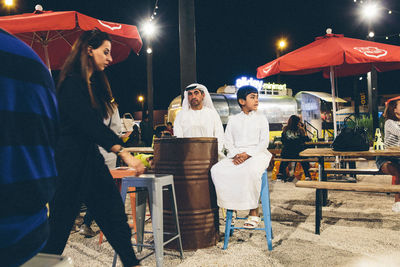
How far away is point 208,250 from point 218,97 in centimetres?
1374

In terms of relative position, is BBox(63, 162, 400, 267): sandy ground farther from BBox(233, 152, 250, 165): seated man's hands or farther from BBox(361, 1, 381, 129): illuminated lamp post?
BBox(361, 1, 381, 129): illuminated lamp post

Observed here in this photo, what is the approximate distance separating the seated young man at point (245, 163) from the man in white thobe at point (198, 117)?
0.50 m

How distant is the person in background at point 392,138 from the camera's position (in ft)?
18.0

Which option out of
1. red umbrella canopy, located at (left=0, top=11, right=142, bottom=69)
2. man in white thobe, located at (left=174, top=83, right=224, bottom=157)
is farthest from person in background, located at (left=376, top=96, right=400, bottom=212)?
red umbrella canopy, located at (left=0, top=11, right=142, bottom=69)

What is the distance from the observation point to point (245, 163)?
4141 mm

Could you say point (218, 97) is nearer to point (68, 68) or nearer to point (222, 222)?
point (222, 222)

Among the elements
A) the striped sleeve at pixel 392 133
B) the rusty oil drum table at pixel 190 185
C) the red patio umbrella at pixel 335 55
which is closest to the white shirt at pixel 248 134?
the rusty oil drum table at pixel 190 185

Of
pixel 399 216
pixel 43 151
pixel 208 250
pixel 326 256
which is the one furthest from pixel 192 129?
pixel 43 151

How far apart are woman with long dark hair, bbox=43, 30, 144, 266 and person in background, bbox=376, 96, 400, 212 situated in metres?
4.74

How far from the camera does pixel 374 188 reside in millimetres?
4223

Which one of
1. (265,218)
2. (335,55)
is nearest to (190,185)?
(265,218)

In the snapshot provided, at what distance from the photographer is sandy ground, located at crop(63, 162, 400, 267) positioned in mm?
3531

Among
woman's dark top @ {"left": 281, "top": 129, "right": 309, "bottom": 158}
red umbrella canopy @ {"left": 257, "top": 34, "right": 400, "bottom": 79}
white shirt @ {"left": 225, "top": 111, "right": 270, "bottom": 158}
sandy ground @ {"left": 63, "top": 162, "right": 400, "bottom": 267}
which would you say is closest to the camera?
sandy ground @ {"left": 63, "top": 162, "right": 400, "bottom": 267}

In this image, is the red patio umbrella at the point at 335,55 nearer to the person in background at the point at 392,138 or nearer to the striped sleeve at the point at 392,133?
the person in background at the point at 392,138
